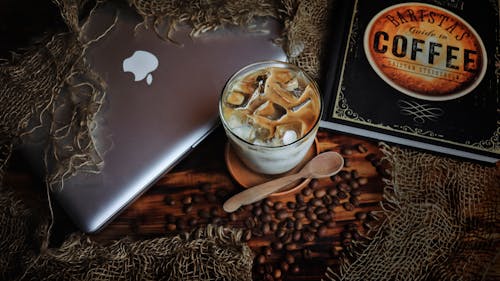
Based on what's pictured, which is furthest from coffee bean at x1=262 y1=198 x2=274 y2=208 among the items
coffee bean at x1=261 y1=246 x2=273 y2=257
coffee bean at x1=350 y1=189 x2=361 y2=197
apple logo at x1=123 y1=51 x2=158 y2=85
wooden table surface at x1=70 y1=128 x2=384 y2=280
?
apple logo at x1=123 y1=51 x2=158 y2=85

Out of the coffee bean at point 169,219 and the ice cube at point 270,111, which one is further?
the coffee bean at point 169,219

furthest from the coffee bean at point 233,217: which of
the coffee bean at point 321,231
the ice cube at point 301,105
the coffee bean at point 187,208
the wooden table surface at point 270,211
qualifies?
the ice cube at point 301,105

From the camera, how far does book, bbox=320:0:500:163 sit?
113cm

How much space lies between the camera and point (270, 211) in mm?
1116

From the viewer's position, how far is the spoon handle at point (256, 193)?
42.6 inches

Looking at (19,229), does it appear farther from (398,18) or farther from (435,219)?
(398,18)

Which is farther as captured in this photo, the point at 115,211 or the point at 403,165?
the point at 403,165

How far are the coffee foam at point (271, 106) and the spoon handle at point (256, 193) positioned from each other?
154 mm

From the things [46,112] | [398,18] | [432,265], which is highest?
[398,18]

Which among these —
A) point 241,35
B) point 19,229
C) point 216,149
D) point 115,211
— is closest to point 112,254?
point 115,211

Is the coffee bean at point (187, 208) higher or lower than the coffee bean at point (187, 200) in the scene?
lower

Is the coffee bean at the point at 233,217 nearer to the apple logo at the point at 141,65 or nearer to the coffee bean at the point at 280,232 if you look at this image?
the coffee bean at the point at 280,232

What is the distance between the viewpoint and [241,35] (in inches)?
45.8

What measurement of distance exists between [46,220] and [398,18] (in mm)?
1044
